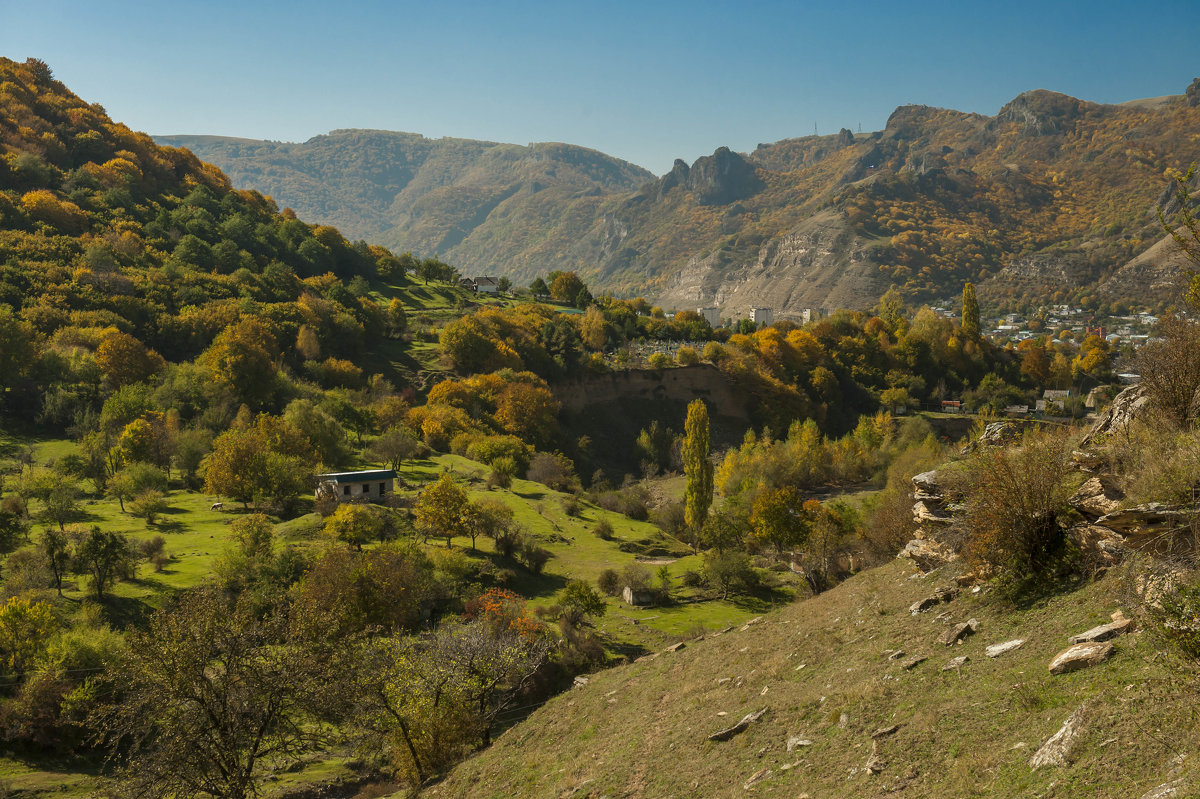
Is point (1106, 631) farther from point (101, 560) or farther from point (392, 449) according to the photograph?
point (392, 449)

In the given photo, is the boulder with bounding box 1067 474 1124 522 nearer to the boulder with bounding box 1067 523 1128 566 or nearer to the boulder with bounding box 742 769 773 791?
the boulder with bounding box 1067 523 1128 566

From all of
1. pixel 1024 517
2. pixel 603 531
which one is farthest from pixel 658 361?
pixel 1024 517

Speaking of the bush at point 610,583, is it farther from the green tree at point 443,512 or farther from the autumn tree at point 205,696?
the autumn tree at point 205,696

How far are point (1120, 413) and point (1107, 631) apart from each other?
22.8 feet

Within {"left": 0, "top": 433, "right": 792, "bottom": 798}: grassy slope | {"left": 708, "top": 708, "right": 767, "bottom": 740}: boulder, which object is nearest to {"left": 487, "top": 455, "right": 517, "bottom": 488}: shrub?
{"left": 0, "top": 433, "right": 792, "bottom": 798}: grassy slope

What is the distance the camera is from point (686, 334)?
9950 centimetres

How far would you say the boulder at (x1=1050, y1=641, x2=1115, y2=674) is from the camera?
8430mm

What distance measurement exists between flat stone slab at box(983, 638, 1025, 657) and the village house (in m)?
37.3

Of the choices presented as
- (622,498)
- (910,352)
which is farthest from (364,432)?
(910,352)

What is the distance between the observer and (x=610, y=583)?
37.0 metres

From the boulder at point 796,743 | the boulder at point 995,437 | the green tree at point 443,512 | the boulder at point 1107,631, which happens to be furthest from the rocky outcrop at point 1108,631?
the green tree at point 443,512

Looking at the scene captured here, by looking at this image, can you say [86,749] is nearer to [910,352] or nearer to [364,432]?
[364,432]

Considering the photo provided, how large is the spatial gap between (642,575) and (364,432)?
31641 mm

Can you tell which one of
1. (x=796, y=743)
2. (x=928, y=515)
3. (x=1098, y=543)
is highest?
(x=1098, y=543)
